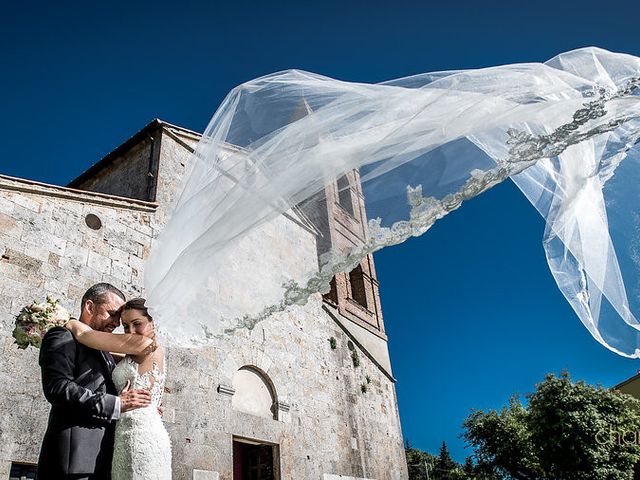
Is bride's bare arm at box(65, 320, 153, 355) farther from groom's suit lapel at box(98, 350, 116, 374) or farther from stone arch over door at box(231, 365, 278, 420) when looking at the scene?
stone arch over door at box(231, 365, 278, 420)

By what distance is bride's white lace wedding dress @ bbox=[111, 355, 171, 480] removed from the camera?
2436 millimetres

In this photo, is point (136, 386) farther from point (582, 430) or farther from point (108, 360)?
point (582, 430)

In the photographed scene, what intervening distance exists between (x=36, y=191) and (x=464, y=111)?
5.94m

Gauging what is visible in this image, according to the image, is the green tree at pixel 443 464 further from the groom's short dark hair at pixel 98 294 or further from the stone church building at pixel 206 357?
the groom's short dark hair at pixel 98 294

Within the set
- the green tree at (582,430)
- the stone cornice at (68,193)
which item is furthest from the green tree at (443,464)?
the stone cornice at (68,193)

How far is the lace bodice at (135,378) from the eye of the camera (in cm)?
265

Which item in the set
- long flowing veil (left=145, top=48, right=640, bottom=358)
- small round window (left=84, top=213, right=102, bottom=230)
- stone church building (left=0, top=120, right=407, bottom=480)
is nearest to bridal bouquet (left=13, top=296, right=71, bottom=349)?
long flowing veil (left=145, top=48, right=640, bottom=358)

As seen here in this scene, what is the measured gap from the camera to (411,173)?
316 centimetres

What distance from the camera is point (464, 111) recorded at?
2920 mm

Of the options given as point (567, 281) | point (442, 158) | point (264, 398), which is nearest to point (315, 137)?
point (442, 158)

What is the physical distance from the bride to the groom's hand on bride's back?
0.02 meters

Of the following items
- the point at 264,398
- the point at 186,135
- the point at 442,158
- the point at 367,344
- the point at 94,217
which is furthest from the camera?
the point at 367,344

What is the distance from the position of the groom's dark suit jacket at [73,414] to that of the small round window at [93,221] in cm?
501

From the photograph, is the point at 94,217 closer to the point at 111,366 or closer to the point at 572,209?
the point at 111,366
